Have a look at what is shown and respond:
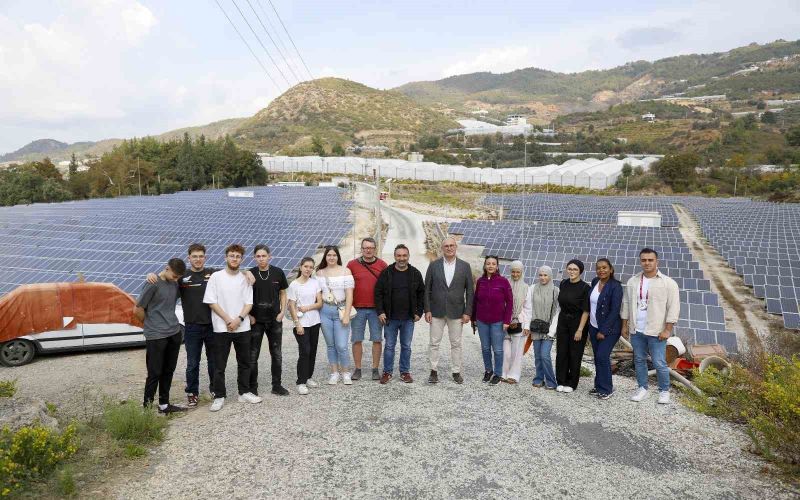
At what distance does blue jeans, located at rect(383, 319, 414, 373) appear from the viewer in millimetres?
6641

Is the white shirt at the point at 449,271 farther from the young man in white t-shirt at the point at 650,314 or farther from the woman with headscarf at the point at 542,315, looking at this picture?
the young man in white t-shirt at the point at 650,314

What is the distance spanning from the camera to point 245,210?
31359mm

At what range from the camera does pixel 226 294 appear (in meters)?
5.84

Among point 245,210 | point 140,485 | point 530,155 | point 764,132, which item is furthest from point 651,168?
point 140,485

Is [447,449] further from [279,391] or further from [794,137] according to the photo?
[794,137]

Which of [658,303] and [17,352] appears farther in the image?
[17,352]

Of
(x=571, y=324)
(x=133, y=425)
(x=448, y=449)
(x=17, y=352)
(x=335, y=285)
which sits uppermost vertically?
(x=335, y=285)

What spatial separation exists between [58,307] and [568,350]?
27.1 feet

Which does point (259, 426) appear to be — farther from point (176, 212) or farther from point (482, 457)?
point (176, 212)

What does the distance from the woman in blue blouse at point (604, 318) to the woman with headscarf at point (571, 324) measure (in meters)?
0.10

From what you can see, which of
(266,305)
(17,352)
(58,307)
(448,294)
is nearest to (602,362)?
(448,294)

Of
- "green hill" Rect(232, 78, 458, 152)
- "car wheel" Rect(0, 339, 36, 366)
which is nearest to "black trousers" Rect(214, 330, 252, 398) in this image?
"car wheel" Rect(0, 339, 36, 366)

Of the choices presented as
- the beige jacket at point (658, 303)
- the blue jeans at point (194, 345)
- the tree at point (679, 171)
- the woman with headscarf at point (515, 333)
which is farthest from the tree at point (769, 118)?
the blue jeans at point (194, 345)

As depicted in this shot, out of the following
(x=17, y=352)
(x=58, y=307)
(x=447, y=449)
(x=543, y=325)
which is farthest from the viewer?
(x=58, y=307)
